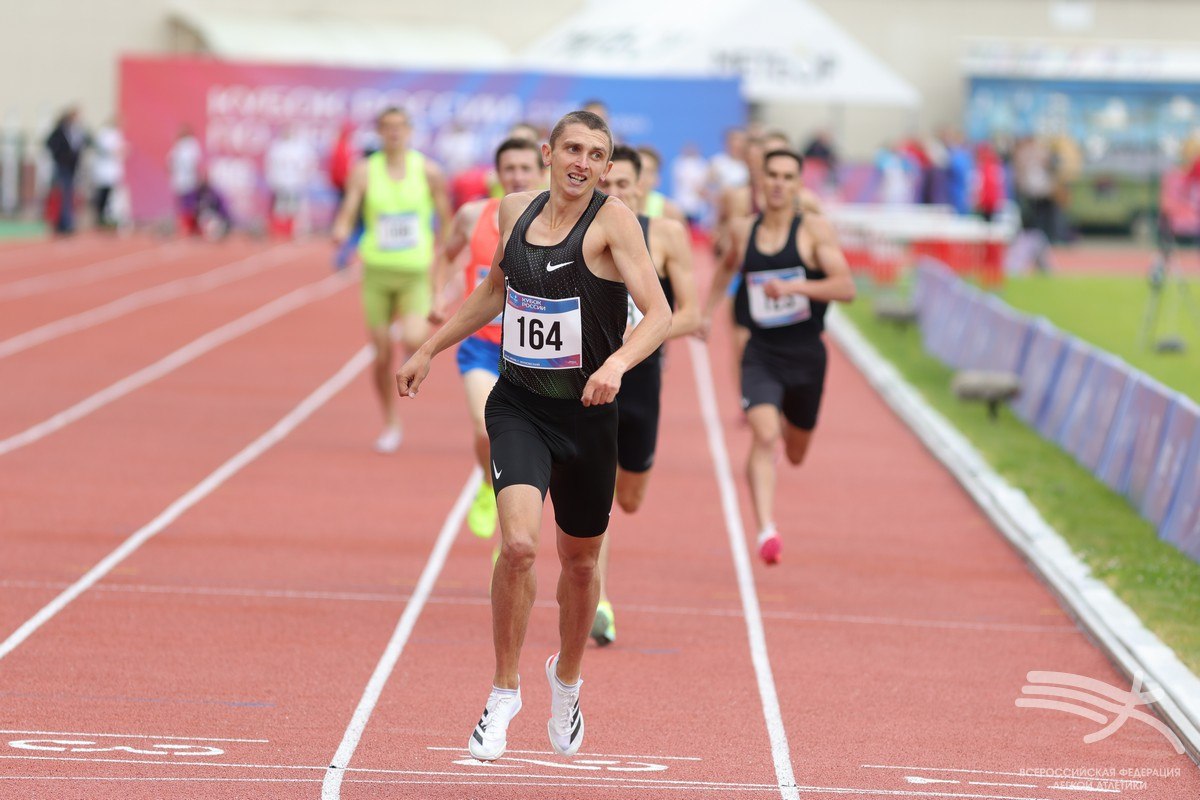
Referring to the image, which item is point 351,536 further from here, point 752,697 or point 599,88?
point 599,88

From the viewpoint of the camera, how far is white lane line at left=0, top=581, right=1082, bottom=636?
8836mm

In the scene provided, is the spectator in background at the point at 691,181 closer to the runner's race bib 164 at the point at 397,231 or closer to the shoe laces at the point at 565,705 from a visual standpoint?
the runner's race bib 164 at the point at 397,231

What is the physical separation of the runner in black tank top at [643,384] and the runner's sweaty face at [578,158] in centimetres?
208

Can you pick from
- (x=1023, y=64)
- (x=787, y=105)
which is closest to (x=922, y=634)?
(x=1023, y=64)

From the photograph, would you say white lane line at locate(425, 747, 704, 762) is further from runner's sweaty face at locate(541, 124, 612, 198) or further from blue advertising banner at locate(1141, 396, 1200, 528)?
blue advertising banner at locate(1141, 396, 1200, 528)

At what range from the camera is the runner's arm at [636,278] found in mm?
5875

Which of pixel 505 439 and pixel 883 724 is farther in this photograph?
pixel 883 724

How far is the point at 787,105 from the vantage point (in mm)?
42812

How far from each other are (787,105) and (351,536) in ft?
111

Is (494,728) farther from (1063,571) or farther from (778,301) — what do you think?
(1063,571)

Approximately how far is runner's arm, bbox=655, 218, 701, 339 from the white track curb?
2.25 meters

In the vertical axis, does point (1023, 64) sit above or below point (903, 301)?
above

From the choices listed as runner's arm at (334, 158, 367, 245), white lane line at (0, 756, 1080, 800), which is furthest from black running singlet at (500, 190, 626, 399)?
runner's arm at (334, 158, 367, 245)

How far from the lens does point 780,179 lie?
30.9 ft
